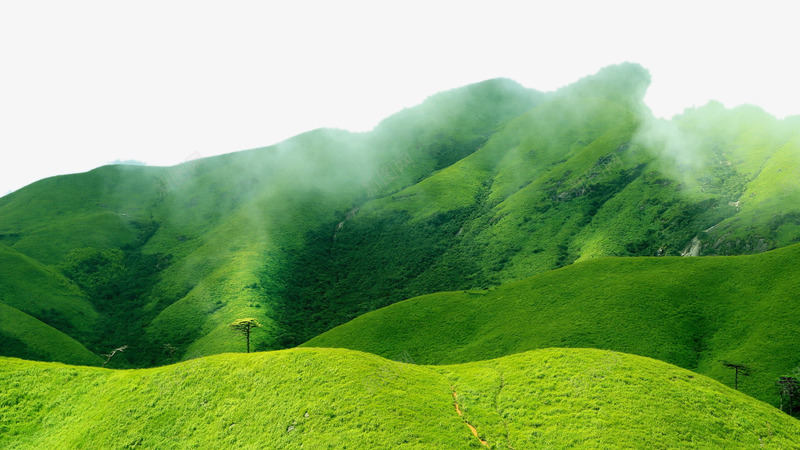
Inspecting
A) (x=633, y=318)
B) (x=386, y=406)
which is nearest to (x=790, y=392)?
(x=633, y=318)

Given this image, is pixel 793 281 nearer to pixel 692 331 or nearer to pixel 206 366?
pixel 692 331

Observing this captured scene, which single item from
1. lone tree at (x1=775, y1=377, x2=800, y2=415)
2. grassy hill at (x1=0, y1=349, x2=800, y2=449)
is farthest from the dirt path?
lone tree at (x1=775, y1=377, x2=800, y2=415)

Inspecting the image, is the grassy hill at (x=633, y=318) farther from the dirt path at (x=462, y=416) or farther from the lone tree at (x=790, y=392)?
the dirt path at (x=462, y=416)

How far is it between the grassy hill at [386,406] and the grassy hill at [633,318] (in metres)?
41.5

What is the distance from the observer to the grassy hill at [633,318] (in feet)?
250

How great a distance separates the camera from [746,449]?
112 feet

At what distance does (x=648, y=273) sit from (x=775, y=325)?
2926 cm

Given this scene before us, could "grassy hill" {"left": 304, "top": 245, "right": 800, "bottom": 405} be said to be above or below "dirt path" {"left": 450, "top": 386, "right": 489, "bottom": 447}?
below

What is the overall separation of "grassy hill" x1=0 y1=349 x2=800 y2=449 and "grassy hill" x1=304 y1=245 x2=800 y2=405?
41501 millimetres

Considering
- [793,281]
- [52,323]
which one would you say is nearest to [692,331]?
[793,281]

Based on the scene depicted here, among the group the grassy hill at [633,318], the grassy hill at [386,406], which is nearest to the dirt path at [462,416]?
the grassy hill at [386,406]

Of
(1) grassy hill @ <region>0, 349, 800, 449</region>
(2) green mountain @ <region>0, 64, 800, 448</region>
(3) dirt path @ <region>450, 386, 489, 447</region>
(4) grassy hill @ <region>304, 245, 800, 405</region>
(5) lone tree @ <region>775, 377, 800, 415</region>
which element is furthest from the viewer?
(4) grassy hill @ <region>304, 245, 800, 405</region>

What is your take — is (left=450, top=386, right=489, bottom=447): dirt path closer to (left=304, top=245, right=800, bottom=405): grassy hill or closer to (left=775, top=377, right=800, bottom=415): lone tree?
(left=304, top=245, right=800, bottom=405): grassy hill

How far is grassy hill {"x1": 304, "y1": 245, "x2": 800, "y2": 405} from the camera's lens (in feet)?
250
